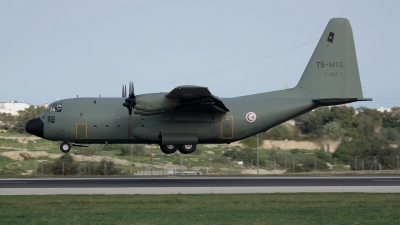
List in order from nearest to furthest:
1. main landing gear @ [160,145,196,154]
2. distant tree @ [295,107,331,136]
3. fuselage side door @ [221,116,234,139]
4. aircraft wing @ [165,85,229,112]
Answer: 1. aircraft wing @ [165,85,229,112]
2. fuselage side door @ [221,116,234,139]
3. main landing gear @ [160,145,196,154]
4. distant tree @ [295,107,331,136]

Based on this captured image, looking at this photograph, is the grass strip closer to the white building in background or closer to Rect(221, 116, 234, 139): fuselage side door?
Rect(221, 116, 234, 139): fuselage side door

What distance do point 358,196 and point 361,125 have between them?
22.0m

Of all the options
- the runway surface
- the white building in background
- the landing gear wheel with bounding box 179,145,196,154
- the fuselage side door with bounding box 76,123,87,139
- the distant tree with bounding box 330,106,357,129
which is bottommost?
the runway surface

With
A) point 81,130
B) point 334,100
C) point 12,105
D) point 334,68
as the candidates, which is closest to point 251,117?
point 334,100

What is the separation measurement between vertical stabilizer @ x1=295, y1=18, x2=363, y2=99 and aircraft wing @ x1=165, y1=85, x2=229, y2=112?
567cm

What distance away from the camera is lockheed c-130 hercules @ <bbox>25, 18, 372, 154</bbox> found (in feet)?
96.4

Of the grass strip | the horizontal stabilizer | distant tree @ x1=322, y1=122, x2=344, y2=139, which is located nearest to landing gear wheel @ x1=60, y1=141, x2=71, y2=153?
the grass strip

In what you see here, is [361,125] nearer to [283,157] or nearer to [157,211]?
[283,157]

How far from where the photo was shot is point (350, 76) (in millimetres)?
30750

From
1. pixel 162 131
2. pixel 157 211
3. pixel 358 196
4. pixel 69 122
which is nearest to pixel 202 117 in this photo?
pixel 162 131

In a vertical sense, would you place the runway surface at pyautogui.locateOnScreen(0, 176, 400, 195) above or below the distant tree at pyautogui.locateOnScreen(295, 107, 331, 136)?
below

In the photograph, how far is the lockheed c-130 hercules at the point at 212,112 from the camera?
29375mm

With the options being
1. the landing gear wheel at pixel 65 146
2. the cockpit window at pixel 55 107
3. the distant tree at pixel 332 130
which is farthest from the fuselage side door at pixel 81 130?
the distant tree at pixel 332 130

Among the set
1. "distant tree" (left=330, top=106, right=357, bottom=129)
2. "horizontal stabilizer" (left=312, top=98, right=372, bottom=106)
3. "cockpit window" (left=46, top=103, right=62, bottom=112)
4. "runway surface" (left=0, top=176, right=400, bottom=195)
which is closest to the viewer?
"runway surface" (left=0, top=176, right=400, bottom=195)
